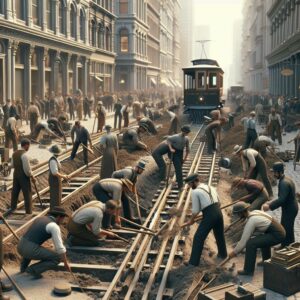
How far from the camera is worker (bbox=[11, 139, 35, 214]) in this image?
493 inches

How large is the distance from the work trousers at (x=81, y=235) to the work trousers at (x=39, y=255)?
4.56ft

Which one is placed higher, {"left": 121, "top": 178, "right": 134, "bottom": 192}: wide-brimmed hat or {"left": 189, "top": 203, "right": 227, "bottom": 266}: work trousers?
{"left": 121, "top": 178, "right": 134, "bottom": 192}: wide-brimmed hat

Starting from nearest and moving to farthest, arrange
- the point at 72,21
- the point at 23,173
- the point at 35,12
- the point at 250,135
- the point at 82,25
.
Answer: the point at 23,173
the point at 250,135
the point at 35,12
the point at 72,21
the point at 82,25

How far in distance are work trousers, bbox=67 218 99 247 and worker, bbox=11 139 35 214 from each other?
2386mm

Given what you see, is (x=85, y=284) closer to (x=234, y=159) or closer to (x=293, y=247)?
(x=293, y=247)

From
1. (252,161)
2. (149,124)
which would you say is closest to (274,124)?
(149,124)

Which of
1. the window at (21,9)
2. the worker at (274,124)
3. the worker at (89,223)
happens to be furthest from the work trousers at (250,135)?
the window at (21,9)

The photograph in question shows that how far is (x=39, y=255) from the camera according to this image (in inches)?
362

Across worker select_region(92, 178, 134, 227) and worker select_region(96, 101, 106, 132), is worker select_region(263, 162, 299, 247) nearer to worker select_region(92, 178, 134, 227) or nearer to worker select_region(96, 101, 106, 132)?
worker select_region(92, 178, 134, 227)

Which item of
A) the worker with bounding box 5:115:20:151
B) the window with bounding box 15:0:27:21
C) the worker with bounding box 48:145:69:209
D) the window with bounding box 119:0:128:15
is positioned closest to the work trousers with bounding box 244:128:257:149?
the worker with bounding box 5:115:20:151

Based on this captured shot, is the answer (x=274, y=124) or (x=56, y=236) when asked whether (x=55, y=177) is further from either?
(x=274, y=124)

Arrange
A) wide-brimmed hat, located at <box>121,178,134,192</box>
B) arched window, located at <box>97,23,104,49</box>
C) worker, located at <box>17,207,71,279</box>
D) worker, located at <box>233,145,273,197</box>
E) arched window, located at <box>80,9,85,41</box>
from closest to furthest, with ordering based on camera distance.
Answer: worker, located at <box>17,207,71,279</box>
wide-brimmed hat, located at <box>121,178,134,192</box>
worker, located at <box>233,145,273,197</box>
arched window, located at <box>80,9,85,41</box>
arched window, located at <box>97,23,104,49</box>

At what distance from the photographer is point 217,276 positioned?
9242 mm

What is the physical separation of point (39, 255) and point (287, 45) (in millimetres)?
41113
